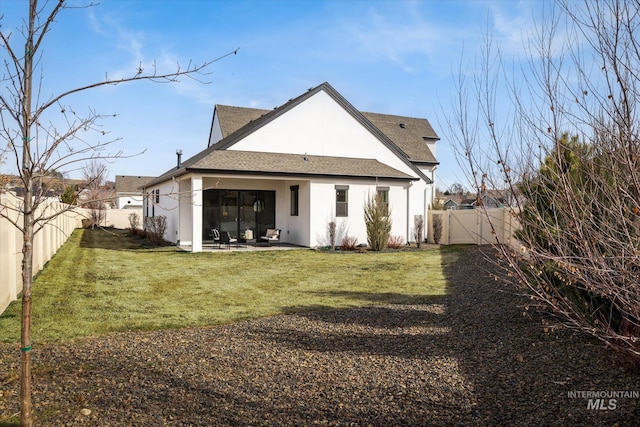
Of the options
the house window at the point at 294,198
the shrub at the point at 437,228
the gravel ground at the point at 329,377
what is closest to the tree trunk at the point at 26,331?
the gravel ground at the point at 329,377

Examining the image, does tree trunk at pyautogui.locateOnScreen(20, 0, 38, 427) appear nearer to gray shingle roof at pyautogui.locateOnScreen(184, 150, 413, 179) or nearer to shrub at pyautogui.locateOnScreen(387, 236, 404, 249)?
gray shingle roof at pyautogui.locateOnScreen(184, 150, 413, 179)

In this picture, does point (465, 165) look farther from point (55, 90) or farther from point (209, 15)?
point (209, 15)

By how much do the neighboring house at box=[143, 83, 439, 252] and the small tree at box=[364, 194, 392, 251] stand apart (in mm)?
988

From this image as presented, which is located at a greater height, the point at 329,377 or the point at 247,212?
the point at 247,212

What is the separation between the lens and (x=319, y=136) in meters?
21.7

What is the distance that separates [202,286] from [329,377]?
6.83 m

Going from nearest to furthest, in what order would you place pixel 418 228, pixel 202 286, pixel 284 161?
pixel 202 286 → pixel 284 161 → pixel 418 228

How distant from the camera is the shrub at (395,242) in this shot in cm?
2039

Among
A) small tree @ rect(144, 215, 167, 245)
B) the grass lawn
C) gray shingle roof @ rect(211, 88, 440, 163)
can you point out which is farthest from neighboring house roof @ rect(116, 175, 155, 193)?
the grass lawn

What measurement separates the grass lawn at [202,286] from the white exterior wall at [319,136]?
551cm

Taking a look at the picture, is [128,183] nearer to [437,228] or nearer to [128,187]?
[128,187]

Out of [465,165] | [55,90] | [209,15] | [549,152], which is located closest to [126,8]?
[209,15]

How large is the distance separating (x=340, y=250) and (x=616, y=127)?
16.2 metres

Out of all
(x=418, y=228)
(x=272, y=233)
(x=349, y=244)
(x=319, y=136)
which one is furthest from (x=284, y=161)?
(x=418, y=228)
